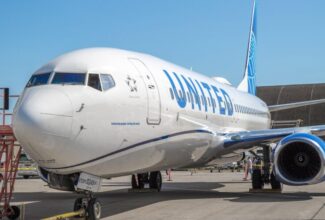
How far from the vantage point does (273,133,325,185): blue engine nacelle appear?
1242cm

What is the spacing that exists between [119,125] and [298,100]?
45.5m

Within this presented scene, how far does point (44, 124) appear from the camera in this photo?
7441mm

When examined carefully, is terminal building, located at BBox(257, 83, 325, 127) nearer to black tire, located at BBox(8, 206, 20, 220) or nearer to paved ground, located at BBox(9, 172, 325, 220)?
paved ground, located at BBox(9, 172, 325, 220)

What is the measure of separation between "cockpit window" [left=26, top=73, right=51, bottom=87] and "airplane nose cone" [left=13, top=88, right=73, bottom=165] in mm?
684

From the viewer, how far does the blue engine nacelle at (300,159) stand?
12422mm

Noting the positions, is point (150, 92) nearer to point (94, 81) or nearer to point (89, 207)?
point (94, 81)

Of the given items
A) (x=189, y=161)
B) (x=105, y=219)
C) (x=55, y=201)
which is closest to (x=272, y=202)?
(x=189, y=161)

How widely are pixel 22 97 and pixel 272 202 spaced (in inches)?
264

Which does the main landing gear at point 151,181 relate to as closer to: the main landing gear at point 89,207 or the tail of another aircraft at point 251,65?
the main landing gear at point 89,207

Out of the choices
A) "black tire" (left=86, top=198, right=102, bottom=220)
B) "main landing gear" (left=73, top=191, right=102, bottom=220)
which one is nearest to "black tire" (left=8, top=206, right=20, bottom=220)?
"main landing gear" (left=73, top=191, right=102, bottom=220)

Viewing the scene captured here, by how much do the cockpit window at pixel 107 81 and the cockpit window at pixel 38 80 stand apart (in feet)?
3.01

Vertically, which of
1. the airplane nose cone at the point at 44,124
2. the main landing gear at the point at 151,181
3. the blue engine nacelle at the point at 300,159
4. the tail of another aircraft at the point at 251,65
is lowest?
the main landing gear at the point at 151,181

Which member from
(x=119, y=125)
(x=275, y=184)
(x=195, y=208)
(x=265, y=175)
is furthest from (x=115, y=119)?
(x=275, y=184)

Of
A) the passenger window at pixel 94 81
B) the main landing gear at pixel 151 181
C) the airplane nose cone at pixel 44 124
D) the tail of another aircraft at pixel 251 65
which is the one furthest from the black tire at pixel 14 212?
the tail of another aircraft at pixel 251 65
